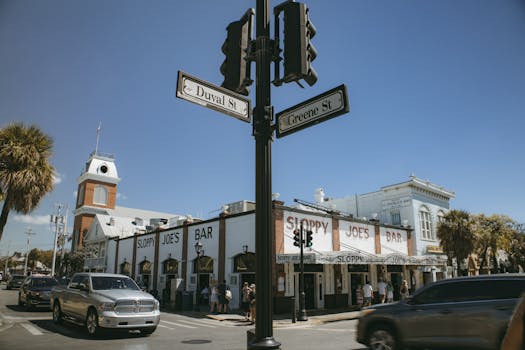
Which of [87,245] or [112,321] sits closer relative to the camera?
[112,321]

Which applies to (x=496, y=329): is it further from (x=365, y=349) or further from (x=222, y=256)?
(x=222, y=256)

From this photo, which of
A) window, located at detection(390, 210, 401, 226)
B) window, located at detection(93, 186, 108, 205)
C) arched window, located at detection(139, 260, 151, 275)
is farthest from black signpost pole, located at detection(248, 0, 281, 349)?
window, located at detection(93, 186, 108, 205)

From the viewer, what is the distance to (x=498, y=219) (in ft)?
125

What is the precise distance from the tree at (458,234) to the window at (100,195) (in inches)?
1959

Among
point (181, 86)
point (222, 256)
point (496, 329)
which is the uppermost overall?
point (181, 86)

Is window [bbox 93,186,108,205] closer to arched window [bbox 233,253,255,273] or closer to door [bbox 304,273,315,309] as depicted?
arched window [bbox 233,253,255,273]

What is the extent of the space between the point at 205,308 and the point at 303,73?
2163 centimetres

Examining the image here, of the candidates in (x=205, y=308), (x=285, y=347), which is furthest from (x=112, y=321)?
(x=205, y=308)

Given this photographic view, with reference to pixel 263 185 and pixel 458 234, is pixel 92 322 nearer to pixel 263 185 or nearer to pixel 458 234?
pixel 263 185

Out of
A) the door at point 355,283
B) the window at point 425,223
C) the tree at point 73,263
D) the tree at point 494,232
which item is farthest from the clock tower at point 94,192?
the tree at point 494,232

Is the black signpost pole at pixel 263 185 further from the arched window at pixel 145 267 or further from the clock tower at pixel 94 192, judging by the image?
the clock tower at pixel 94 192

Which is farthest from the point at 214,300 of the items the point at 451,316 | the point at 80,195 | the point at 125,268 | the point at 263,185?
the point at 80,195

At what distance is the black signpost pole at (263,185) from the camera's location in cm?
329

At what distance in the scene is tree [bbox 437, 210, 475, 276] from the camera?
30.3 metres
